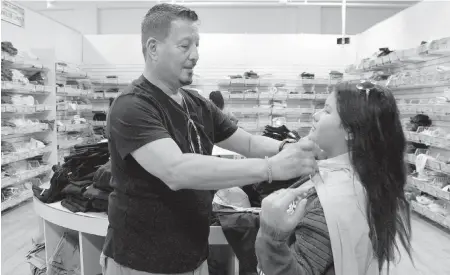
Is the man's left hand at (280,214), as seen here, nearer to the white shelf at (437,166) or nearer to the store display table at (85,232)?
the store display table at (85,232)

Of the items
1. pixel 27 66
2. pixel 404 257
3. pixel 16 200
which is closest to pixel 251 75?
pixel 27 66

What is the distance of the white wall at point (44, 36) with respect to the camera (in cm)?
654

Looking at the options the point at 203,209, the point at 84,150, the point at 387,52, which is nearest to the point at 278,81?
the point at 387,52

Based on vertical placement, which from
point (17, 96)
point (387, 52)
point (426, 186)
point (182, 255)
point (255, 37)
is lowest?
point (426, 186)

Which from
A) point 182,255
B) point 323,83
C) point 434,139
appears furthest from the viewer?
point 323,83

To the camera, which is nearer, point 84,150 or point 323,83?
point 84,150

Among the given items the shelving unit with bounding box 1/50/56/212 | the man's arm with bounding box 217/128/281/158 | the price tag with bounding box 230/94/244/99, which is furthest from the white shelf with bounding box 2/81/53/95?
the man's arm with bounding box 217/128/281/158

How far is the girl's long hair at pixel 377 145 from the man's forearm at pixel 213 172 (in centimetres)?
32

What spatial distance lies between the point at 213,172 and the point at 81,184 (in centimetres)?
173

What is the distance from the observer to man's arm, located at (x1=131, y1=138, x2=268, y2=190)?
1.29 m

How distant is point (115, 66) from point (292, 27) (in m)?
5.42

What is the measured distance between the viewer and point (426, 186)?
17.5ft

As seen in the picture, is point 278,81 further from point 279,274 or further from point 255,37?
point 279,274

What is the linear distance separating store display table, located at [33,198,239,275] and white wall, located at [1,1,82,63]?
437 centimetres
